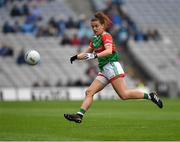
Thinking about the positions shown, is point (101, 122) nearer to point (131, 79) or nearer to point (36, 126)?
point (36, 126)

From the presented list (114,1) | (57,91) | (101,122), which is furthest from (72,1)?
(101,122)

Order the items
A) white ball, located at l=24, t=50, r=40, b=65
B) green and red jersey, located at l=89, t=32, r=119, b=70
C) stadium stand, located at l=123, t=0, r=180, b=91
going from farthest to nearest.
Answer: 1. stadium stand, located at l=123, t=0, r=180, b=91
2. white ball, located at l=24, t=50, r=40, b=65
3. green and red jersey, located at l=89, t=32, r=119, b=70

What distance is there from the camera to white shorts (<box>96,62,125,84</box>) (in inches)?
619

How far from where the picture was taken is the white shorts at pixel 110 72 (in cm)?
1573

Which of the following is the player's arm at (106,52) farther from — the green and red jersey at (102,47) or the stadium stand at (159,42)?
the stadium stand at (159,42)

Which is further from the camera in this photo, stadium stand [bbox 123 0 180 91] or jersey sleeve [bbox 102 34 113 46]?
stadium stand [bbox 123 0 180 91]

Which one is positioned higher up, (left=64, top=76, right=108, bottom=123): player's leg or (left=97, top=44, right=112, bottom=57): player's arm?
(left=97, top=44, right=112, bottom=57): player's arm

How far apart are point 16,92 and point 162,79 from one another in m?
10.7

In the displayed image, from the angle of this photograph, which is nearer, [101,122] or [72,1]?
[101,122]

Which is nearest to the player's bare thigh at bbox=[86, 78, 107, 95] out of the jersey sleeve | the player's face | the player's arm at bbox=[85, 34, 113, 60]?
the player's arm at bbox=[85, 34, 113, 60]

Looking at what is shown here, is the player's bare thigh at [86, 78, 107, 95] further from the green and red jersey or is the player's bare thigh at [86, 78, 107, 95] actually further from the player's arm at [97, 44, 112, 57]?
the player's arm at [97, 44, 112, 57]

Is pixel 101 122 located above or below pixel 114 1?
below

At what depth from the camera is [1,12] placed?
44312 millimetres

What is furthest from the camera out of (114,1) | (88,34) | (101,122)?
(114,1)
